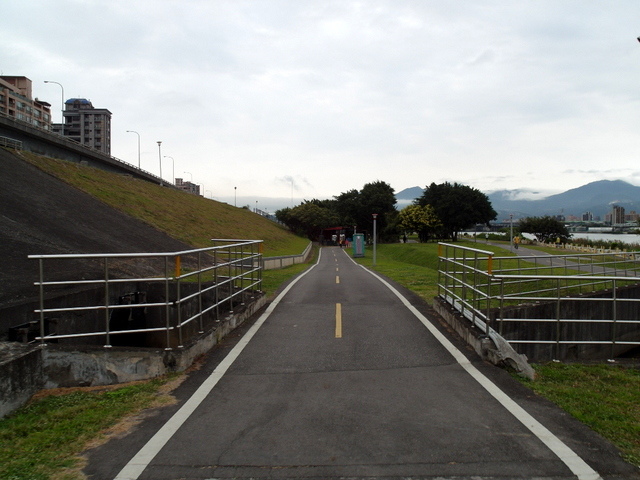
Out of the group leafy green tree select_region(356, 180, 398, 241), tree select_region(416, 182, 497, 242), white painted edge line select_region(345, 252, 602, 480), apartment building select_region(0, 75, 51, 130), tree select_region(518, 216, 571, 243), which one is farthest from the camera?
leafy green tree select_region(356, 180, 398, 241)

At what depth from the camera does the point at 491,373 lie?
609 centimetres

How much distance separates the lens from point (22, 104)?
85.5 meters

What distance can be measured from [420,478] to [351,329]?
5249 mm

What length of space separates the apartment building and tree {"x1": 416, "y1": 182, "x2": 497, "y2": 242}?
64.5 metres

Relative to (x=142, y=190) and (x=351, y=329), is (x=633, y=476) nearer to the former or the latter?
(x=351, y=329)

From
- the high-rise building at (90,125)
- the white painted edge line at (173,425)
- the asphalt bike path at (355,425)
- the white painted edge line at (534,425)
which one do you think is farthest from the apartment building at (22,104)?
the white painted edge line at (534,425)

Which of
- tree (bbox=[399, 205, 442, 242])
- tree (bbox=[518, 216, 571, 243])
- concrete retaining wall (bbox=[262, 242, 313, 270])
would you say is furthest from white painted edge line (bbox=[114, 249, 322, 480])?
tree (bbox=[518, 216, 571, 243])

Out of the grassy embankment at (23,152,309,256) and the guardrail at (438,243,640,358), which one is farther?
the grassy embankment at (23,152,309,256)

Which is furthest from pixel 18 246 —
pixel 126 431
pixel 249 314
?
pixel 126 431

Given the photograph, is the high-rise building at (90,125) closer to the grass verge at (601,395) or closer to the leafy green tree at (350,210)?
the leafy green tree at (350,210)

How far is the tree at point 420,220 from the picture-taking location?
6862 centimetres

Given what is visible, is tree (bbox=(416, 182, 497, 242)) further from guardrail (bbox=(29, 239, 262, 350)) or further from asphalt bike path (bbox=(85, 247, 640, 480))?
asphalt bike path (bbox=(85, 247, 640, 480))

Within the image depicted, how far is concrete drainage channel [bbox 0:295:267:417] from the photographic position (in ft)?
17.0

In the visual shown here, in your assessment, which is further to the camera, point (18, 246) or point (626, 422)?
point (18, 246)
